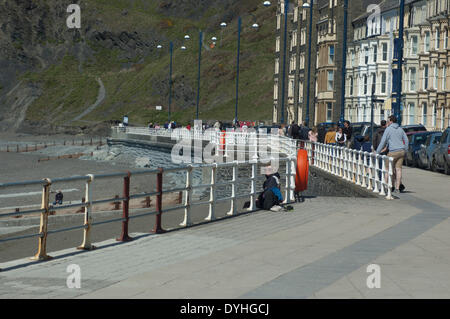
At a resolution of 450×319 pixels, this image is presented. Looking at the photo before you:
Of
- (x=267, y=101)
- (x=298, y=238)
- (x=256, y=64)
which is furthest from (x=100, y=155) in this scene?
(x=298, y=238)

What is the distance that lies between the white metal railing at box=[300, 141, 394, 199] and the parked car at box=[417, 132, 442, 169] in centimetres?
399

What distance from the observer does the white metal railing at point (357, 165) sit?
2056cm

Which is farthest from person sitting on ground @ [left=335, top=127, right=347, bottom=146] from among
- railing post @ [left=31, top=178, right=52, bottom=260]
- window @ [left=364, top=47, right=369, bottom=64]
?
window @ [left=364, top=47, right=369, bottom=64]

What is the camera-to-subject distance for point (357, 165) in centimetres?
2422

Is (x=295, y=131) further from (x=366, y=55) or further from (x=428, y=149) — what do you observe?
(x=366, y=55)

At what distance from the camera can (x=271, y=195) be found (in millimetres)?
17359

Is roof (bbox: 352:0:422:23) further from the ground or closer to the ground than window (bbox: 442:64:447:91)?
further from the ground

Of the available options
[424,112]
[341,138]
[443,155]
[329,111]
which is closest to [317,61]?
[329,111]

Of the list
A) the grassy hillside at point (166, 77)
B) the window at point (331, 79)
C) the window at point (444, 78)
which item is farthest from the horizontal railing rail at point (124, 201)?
the grassy hillside at point (166, 77)

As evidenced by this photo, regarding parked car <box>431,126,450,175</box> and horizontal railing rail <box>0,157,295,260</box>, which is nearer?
horizontal railing rail <box>0,157,295,260</box>

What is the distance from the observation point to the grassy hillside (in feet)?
427

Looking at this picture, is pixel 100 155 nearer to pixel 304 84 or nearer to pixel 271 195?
pixel 304 84

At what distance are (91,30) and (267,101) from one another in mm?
88817

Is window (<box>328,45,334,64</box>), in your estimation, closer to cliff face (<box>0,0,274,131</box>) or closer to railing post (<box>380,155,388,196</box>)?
cliff face (<box>0,0,274,131</box>)
